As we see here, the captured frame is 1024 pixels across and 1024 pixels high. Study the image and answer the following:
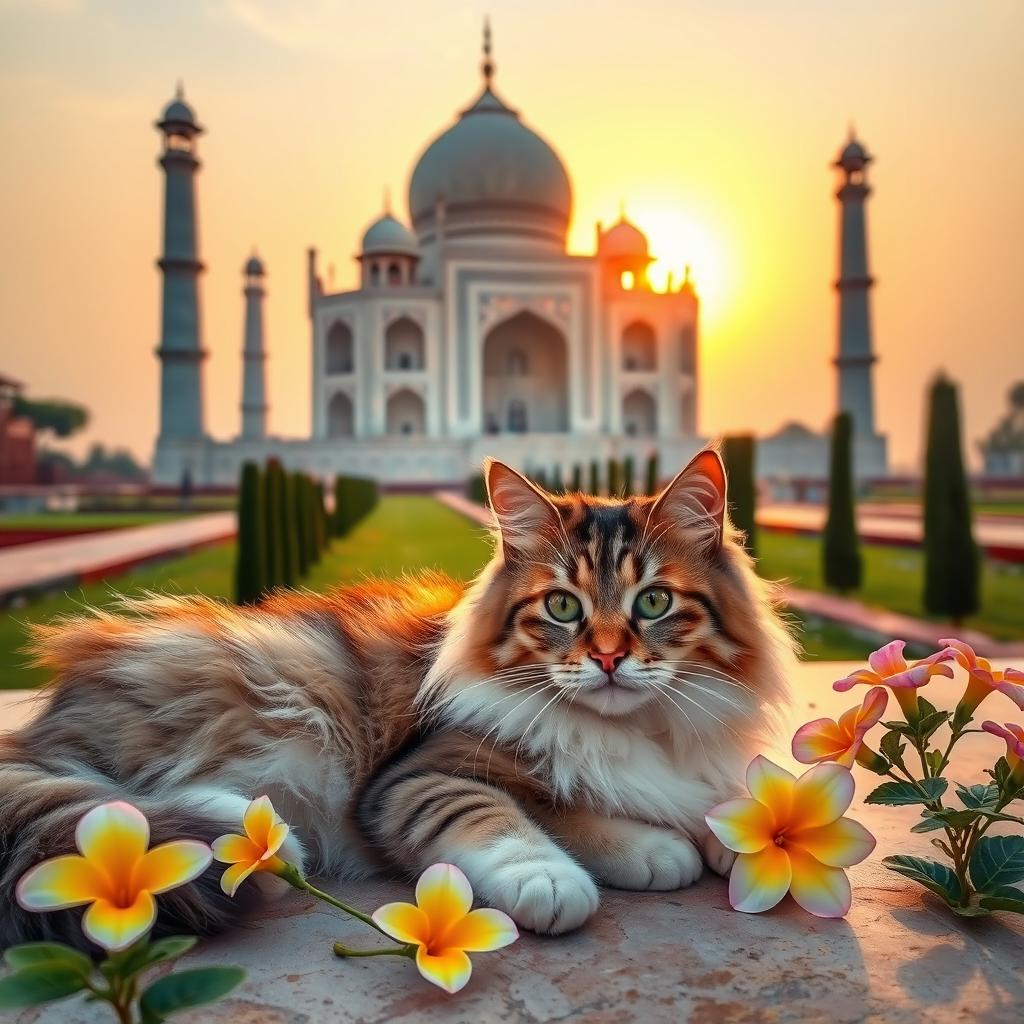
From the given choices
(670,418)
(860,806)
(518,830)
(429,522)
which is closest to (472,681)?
(518,830)

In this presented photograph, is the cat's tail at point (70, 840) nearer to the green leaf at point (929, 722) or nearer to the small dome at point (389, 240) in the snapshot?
the green leaf at point (929, 722)

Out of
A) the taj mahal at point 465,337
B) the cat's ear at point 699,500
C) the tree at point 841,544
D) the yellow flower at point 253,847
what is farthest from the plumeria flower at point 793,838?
the taj mahal at point 465,337

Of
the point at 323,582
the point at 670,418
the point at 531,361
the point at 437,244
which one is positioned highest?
the point at 437,244

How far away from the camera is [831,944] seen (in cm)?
81

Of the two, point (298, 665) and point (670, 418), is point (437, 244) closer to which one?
point (670, 418)

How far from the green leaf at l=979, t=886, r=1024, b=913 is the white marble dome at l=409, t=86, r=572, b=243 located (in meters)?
21.2

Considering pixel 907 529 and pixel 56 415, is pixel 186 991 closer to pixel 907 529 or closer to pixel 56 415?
pixel 907 529

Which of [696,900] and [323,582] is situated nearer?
[696,900]

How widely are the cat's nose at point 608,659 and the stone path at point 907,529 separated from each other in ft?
15.6

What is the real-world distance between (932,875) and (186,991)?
0.65 m

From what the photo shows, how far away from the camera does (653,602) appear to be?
968 millimetres

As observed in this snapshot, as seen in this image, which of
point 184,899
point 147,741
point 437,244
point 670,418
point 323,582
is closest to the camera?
point 184,899

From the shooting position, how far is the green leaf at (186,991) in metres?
0.57

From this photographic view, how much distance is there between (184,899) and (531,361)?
884 inches
